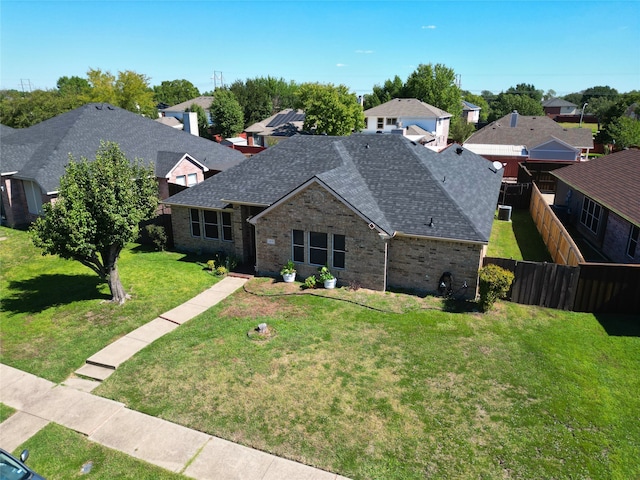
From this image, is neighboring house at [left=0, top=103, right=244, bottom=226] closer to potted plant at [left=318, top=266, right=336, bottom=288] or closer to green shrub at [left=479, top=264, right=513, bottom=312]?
potted plant at [left=318, top=266, right=336, bottom=288]

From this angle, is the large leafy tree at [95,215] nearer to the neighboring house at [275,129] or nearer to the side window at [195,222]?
the side window at [195,222]

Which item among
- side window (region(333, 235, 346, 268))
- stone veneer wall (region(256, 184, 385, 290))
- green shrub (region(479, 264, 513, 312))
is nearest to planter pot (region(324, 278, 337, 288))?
stone veneer wall (region(256, 184, 385, 290))

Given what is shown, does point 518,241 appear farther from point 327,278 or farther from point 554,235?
point 327,278

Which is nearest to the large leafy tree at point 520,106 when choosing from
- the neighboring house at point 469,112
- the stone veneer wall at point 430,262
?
the neighboring house at point 469,112

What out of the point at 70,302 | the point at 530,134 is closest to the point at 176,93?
the point at 530,134

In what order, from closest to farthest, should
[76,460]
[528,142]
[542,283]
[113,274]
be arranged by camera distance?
1. [76,460]
2. [542,283]
3. [113,274]
4. [528,142]

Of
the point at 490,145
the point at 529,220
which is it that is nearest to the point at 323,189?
the point at 529,220

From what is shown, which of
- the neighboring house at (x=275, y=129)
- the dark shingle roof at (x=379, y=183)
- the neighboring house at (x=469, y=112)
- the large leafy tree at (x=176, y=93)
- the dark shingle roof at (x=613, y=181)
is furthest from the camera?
the large leafy tree at (x=176, y=93)
